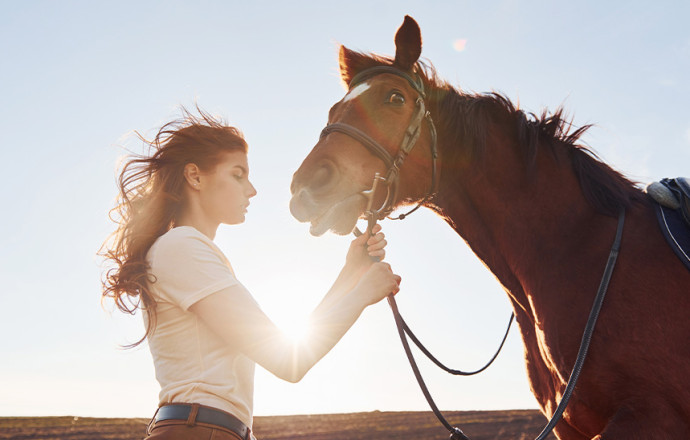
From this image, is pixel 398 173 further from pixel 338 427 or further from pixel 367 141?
pixel 338 427

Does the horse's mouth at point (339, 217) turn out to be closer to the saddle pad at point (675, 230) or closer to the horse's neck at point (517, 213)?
the horse's neck at point (517, 213)

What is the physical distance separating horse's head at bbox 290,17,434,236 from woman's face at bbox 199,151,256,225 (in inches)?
19.4

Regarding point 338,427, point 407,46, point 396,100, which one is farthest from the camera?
point 338,427

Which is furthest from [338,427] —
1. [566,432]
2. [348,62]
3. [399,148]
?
[399,148]

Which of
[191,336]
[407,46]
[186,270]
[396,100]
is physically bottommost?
[191,336]

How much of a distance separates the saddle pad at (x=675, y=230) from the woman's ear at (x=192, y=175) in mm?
2221

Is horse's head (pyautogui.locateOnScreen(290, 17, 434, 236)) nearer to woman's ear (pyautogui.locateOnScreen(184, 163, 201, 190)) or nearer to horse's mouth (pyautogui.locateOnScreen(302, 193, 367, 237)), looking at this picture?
horse's mouth (pyautogui.locateOnScreen(302, 193, 367, 237))

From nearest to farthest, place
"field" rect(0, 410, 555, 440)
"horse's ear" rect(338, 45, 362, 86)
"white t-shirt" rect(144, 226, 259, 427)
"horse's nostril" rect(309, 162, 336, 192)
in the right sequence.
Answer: "white t-shirt" rect(144, 226, 259, 427)
"horse's nostril" rect(309, 162, 336, 192)
"horse's ear" rect(338, 45, 362, 86)
"field" rect(0, 410, 555, 440)

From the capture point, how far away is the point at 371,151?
116 inches

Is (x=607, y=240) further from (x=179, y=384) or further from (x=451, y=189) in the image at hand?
(x=179, y=384)

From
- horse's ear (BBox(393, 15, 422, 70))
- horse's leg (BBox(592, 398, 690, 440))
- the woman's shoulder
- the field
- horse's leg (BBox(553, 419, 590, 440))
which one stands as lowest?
the field

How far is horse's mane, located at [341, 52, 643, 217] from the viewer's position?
8.89 feet

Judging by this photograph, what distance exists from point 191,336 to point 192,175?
2.55 ft

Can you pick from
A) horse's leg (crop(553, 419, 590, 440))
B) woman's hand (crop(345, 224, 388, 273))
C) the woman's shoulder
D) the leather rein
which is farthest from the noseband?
horse's leg (crop(553, 419, 590, 440))
